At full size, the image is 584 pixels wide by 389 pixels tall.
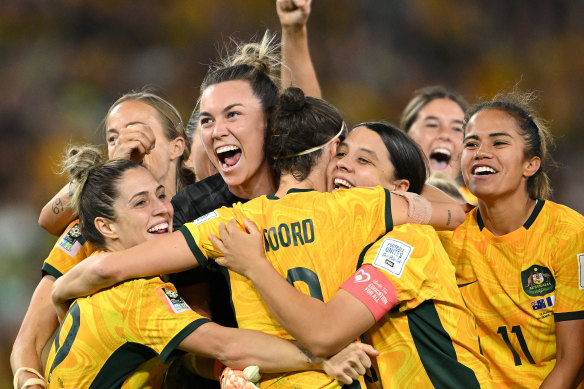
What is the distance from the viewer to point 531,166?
3150mm

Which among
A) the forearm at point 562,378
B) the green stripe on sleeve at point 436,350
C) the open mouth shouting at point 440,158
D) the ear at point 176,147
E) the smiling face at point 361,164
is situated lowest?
the forearm at point 562,378

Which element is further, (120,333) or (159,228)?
(159,228)

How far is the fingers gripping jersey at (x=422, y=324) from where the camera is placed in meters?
2.41

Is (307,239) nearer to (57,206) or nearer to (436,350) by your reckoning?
(436,350)

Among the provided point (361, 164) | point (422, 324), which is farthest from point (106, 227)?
point (422, 324)

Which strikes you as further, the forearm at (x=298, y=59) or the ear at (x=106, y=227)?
the forearm at (x=298, y=59)

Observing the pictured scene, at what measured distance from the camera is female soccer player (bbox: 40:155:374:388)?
239 centimetres

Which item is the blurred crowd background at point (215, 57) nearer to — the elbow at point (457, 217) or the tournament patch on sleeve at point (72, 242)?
the tournament patch on sleeve at point (72, 242)

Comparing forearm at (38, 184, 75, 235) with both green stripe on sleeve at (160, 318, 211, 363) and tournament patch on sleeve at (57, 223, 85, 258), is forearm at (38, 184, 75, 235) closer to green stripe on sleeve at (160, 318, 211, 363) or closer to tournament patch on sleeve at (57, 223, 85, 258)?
tournament patch on sleeve at (57, 223, 85, 258)

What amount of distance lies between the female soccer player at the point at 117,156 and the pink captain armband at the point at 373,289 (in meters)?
1.23

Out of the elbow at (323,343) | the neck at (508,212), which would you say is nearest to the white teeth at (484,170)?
the neck at (508,212)

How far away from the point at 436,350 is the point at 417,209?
0.49 metres

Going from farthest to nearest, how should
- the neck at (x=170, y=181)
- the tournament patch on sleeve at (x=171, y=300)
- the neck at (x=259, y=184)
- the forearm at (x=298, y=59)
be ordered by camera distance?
the forearm at (x=298, y=59) < the neck at (x=170, y=181) < the neck at (x=259, y=184) < the tournament patch on sleeve at (x=171, y=300)

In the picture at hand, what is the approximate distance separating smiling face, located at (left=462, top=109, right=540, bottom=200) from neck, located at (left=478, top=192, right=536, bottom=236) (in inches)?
1.2
